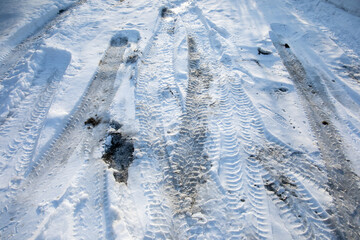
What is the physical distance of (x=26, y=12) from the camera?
7434 mm

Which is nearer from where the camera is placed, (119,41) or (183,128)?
(183,128)

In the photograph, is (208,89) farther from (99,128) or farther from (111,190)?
(111,190)

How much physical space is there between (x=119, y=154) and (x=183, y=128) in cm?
141

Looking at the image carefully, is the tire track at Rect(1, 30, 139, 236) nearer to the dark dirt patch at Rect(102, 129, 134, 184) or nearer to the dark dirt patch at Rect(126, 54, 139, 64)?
the dark dirt patch at Rect(126, 54, 139, 64)

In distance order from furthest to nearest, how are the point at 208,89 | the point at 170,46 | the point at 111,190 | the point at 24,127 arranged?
the point at 170,46 < the point at 208,89 < the point at 24,127 < the point at 111,190

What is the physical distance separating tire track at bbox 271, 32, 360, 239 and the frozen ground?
24 mm

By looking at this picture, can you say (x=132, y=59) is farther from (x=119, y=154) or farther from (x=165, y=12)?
(x=165, y=12)

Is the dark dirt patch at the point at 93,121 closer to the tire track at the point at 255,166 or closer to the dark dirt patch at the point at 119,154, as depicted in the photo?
the dark dirt patch at the point at 119,154

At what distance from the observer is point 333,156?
354 cm

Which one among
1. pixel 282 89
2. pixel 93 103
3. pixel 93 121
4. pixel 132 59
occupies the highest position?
pixel 282 89

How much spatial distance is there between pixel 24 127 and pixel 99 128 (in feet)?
5.33

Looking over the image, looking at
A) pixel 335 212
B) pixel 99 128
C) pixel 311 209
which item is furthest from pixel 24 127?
pixel 335 212

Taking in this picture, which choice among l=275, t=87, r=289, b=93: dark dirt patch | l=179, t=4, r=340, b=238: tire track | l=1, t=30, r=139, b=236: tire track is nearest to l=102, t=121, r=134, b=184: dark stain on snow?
l=1, t=30, r=139, b=236: tire track

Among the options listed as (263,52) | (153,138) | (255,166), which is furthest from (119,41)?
(255,166)
